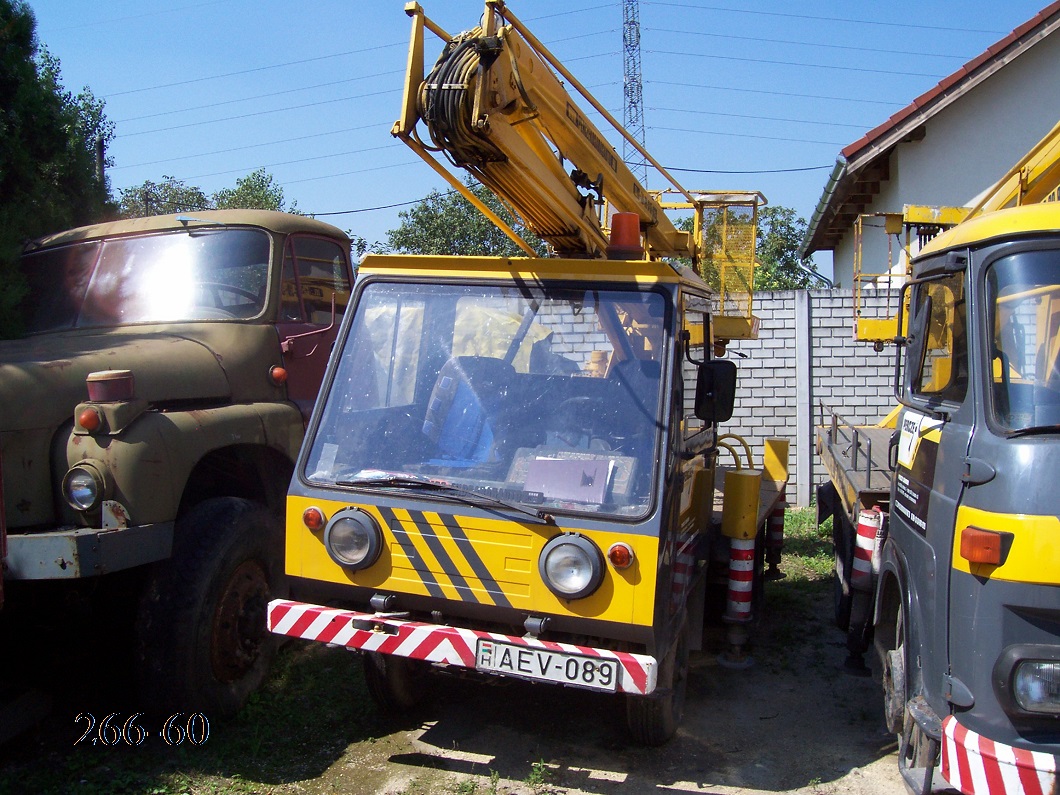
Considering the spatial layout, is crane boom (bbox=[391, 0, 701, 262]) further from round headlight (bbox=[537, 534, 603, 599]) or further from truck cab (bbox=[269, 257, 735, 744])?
round headlight (bbox=[537, 534, 603, 599])

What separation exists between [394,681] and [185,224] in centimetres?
295

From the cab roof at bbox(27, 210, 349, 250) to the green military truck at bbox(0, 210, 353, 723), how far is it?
14 millimetres

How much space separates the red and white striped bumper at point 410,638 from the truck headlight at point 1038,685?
1.25 metres

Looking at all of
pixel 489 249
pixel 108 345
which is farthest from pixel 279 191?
pixel 108 345

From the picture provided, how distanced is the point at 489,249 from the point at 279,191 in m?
7.03

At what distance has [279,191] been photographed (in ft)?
82.2

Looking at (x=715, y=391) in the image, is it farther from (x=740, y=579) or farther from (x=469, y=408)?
(x=740, y=579)

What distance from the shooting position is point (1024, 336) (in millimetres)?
3057

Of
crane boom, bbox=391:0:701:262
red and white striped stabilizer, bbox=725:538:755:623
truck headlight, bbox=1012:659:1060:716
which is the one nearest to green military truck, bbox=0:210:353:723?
crane boom, bbox=391:0:701:262

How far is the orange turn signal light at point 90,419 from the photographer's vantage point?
382 cm

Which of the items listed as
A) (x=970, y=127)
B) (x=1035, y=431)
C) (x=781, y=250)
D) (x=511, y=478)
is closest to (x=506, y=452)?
(x=511, y=478)

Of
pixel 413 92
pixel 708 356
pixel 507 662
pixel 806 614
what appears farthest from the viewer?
pixel 806 614

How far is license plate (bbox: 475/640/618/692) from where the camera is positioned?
11.2ft

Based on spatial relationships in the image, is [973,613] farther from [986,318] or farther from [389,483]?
[389,483]
